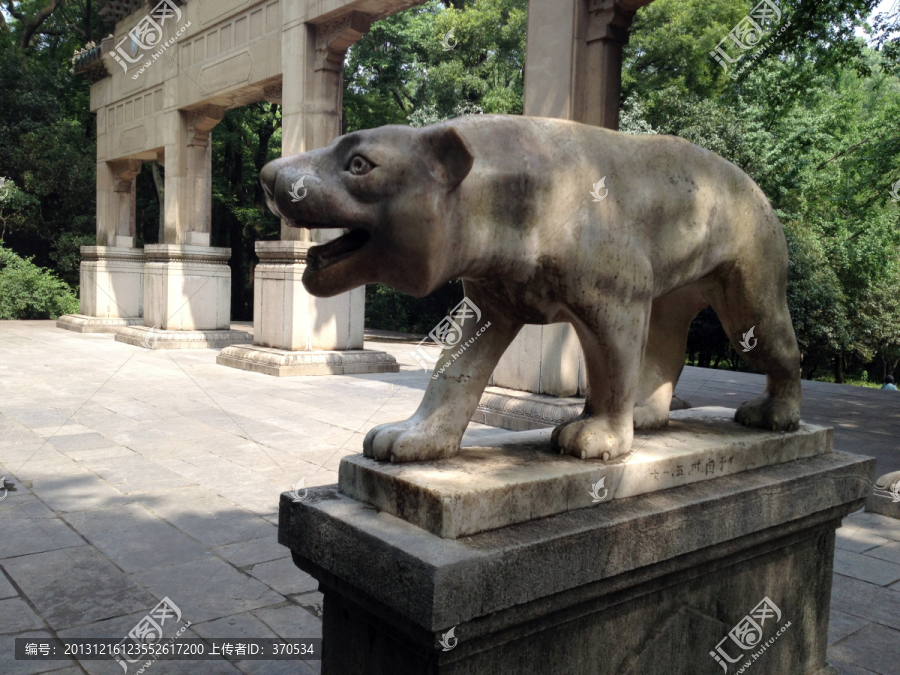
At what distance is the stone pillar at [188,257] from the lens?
1412 centimetres

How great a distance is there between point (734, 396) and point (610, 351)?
8.39 meters

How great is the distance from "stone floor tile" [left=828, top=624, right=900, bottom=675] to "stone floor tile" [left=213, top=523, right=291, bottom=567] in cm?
264

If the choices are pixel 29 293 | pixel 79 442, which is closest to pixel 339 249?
pixel 79 442

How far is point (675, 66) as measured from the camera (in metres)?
20.3

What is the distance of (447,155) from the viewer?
1925mm

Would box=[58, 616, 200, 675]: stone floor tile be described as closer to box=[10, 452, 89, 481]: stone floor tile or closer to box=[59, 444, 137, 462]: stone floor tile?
box=[10, 452, 89, 481]: stone floor tile

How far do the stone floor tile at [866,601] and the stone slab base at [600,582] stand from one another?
0.63 metres

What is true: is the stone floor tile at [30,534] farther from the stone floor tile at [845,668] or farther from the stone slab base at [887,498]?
the stone slab base at [887,498]

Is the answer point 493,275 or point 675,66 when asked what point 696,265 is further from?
point 675,66

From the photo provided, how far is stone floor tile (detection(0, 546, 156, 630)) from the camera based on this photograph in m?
3.07

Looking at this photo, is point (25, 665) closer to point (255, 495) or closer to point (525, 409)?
point (255, 495)

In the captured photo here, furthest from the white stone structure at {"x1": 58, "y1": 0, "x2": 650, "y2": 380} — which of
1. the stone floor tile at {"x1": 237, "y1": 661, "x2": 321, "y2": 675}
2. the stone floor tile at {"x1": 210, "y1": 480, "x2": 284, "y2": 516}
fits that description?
the stone floor tile at {"x1": 237, "y1": 661, "x2": 321, "y2": 675}

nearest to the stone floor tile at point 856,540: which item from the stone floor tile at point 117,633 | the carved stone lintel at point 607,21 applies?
the stone floor tile at point 117,633

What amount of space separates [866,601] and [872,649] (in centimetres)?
54
